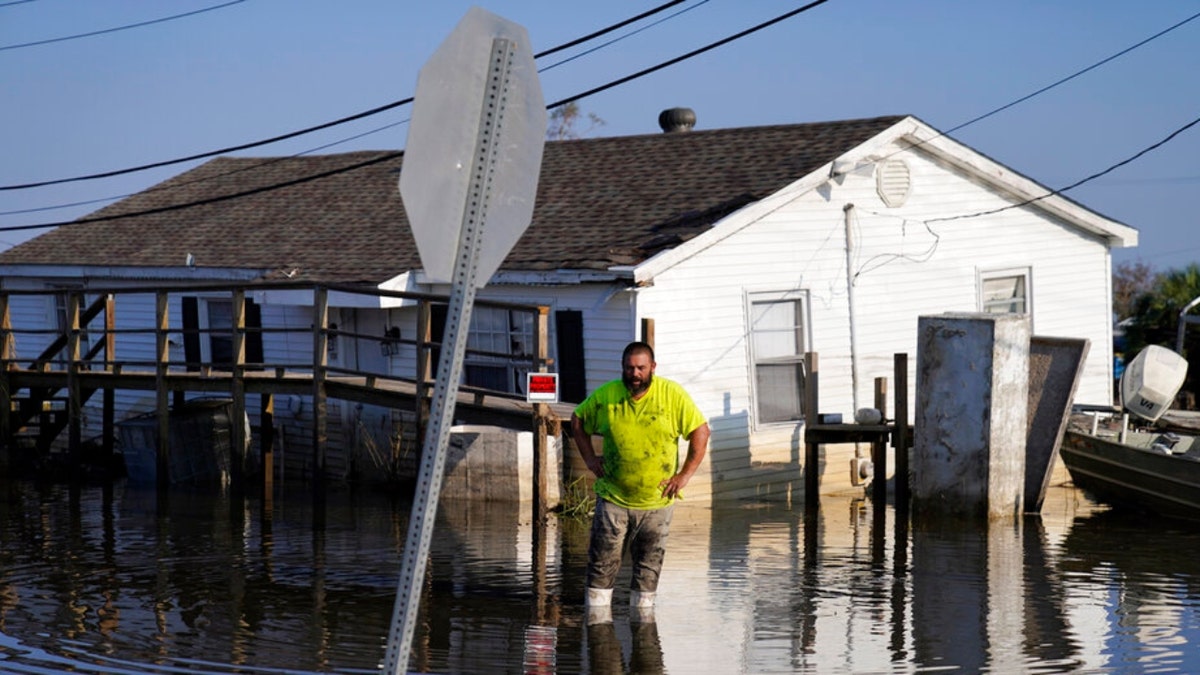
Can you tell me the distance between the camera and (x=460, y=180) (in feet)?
15.6

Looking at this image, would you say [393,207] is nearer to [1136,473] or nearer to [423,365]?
[423,365]

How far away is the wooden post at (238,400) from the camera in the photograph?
Result: 63.5 ft

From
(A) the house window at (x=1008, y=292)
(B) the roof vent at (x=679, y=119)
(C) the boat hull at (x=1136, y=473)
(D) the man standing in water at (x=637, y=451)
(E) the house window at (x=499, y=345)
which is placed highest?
(B) the roof vent at (x=679, y=119)

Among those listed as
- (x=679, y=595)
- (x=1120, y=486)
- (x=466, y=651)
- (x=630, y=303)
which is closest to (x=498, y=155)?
(x=466, y=651)

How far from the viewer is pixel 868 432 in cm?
1803

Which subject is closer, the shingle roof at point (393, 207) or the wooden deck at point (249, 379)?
the wooden deck at point (249, 379)

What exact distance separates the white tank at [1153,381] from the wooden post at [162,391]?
11710 millimetres

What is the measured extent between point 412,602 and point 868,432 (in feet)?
45.4

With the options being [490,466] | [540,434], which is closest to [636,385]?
[540,434]

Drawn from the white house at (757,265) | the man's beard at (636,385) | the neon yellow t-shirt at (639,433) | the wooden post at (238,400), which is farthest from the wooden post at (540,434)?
the man's beard at (636,385)

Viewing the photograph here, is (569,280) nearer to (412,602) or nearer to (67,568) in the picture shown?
(67,568)

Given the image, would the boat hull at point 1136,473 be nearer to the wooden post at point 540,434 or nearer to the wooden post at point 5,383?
the wooden post at point 540,434

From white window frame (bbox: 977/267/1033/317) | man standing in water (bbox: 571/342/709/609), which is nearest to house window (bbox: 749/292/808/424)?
white window frame (bbox: 977/267/1033/317)

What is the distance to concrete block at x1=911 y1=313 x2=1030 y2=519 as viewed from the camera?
1644cm
